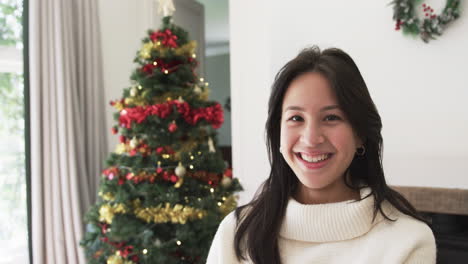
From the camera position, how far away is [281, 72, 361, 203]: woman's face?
0.84 meters

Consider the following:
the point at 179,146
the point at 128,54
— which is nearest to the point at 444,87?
the point at 179,146

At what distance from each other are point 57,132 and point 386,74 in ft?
7.21

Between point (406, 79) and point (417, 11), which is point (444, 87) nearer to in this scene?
point (406, 79)

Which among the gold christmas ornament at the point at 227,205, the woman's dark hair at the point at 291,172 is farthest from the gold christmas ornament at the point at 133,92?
the woman's dark hair at the point at 291,172

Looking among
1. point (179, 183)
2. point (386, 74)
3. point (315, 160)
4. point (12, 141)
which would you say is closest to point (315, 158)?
point (315, 160)

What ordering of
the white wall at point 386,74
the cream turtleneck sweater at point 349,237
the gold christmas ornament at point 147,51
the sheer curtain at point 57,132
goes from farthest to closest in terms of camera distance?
the sheer curtain at point 57,132, the white wall at point 386,74, the gold christmas ornament at point 147,51, the cream turtleneck sweater at point 349,237

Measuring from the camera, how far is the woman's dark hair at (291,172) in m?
0.84

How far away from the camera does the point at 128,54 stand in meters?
3.23

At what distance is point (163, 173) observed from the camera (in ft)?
6.40

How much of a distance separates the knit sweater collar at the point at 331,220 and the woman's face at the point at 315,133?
2.5 inches

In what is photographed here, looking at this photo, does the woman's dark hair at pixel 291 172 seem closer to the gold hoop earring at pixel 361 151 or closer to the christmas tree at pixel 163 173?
the gold hoop earring at pixel 361 151

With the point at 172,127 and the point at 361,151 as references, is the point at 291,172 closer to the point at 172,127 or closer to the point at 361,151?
the point at 361,151

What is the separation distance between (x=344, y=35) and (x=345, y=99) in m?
1.86

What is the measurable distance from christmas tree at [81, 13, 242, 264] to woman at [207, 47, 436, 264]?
955 mm
